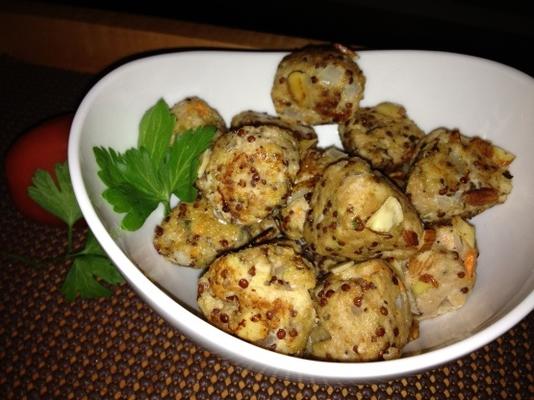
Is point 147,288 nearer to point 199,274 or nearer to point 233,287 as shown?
point 233,287

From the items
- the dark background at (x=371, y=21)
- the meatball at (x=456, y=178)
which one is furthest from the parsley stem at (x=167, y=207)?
the dark background at (x=371, y=21)

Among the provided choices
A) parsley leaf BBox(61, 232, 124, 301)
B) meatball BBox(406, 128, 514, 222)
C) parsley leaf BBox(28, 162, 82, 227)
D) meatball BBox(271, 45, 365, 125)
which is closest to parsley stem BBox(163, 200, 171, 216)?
parsley leaf BBox(61, 232, 124, 301)

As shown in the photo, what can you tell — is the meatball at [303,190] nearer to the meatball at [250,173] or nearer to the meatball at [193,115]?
the meatball at [250,173]

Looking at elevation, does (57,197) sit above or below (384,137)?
below

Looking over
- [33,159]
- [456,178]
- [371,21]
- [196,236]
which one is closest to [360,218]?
[456,178]

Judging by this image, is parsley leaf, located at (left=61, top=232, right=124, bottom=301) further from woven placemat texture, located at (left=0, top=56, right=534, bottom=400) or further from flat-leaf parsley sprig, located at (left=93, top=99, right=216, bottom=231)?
flat-leaf parsley sprig, located at (left=93, top=99, right=216, bottom=231)

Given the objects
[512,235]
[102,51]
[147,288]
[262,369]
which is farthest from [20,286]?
[512,235]

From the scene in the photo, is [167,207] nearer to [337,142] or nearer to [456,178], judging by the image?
[337,142]
